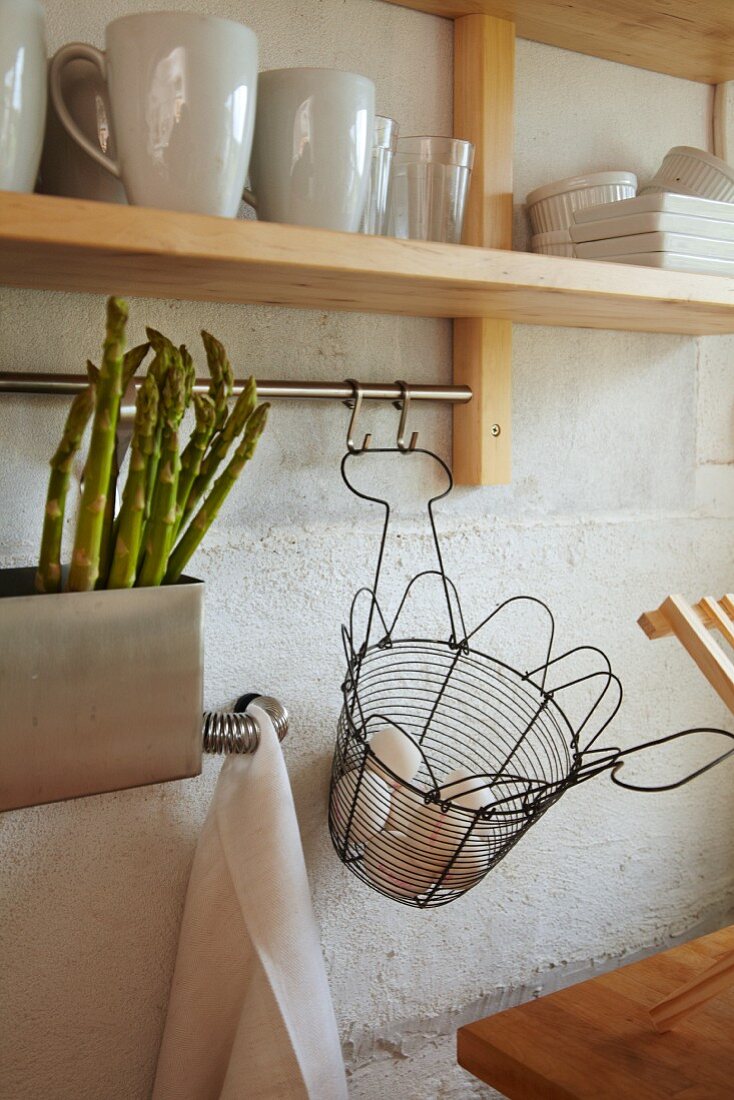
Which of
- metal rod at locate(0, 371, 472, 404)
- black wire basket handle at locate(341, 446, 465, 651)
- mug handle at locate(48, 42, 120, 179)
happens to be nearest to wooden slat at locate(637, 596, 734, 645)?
black wire basket handle at locate(341, 446, 465, 651)

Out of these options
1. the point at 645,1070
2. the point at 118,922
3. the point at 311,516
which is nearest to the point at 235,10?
the point at 311,516

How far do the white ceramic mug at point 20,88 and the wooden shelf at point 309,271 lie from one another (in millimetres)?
51

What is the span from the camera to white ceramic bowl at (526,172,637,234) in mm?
987

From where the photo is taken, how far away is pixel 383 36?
0.98m

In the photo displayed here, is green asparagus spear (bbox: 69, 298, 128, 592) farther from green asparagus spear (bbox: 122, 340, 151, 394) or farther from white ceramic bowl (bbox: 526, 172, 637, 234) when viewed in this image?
white ceramic bowl (bbox: 526, 172, 637, 234)

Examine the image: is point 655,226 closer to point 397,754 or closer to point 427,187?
point 427,187

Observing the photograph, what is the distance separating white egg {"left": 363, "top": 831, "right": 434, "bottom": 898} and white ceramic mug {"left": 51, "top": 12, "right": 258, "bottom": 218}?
52cm

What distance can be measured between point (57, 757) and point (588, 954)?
75 centimetres

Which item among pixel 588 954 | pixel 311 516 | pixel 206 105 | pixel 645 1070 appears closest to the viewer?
pixel 206 105

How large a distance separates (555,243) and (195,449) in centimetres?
46

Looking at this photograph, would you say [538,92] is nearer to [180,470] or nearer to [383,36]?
[383,36]

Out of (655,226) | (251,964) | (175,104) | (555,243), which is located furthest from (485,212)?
(251,964)

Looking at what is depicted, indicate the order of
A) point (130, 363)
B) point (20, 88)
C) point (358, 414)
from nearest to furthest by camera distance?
point (20, 88), point (130, 363), point (358, 414)

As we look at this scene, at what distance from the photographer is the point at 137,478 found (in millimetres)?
688
